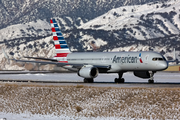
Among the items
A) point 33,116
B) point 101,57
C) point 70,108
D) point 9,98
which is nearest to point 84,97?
point 70,108

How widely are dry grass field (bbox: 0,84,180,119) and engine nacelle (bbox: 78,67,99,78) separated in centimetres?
1118

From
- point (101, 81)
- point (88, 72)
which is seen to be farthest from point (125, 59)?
point (101, 81)

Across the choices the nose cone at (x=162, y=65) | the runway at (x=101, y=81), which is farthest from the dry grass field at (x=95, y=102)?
the nose cone at (x=162, y=65)

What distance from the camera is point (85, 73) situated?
168 ft

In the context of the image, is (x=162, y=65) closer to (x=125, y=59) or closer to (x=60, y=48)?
(x=125, y=59)

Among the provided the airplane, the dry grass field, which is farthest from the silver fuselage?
the dry grass field

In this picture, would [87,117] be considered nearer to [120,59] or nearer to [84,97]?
[84,97]

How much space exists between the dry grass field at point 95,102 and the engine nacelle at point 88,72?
11176 millimetres

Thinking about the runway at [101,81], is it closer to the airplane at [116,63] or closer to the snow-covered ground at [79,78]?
the snow-covered ground at [79,78]

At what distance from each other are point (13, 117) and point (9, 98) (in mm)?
6818

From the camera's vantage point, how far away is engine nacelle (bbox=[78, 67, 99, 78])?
167ft

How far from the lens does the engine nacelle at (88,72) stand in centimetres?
5103

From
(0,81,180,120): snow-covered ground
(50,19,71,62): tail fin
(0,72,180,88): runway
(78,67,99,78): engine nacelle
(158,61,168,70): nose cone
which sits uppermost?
(50,19,71,62): tail fin

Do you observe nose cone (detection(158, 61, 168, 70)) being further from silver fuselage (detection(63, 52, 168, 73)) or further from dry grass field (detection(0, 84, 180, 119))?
dry grass field (detection(0, 84, 180, 119))
